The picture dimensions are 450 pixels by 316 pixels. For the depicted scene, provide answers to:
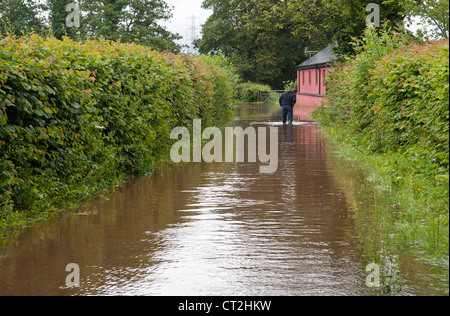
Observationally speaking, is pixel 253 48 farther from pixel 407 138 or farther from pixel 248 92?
pixel 407 138

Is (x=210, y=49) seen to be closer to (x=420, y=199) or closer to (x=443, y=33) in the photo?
(x=443, y=33)

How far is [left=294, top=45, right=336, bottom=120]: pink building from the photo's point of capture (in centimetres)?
4531

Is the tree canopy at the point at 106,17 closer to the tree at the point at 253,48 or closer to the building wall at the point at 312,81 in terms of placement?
the tree at the point at 253,48

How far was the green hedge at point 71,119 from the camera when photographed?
7.71m

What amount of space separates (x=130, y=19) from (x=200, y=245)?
66.5m

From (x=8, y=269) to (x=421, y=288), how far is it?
4.02 meters

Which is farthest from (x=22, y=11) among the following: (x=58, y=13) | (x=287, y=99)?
(x=287, y=99)

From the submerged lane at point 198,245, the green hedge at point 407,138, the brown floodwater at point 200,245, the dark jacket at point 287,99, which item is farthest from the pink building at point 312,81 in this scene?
the submerged lane at point 198,245

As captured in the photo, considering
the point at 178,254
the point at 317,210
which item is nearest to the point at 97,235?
the point at 178,254

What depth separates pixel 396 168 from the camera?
1107 centimetres

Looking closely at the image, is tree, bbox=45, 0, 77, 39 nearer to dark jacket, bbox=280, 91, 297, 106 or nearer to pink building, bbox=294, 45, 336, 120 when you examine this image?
pink building, bbox=294, 45, 336, 120

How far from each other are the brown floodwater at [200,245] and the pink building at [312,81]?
33.5 meters

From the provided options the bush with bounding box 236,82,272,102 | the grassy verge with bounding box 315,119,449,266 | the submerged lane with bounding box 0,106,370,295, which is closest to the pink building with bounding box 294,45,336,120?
the bush with bounding box 236,82,272,102

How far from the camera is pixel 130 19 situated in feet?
231
